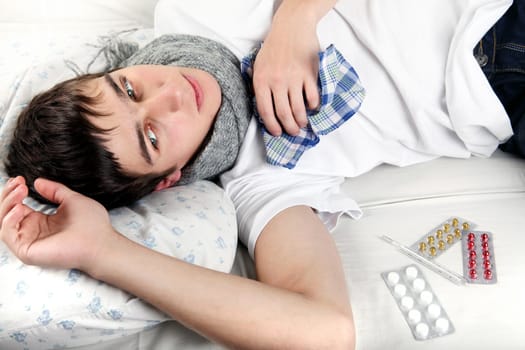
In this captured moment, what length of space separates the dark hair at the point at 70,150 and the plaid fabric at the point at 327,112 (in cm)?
22

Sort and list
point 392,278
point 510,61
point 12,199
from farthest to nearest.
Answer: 1. point 510,61
2. point 392,278
3. point 12,199

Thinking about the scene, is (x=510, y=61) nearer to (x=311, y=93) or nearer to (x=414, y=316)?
(x=311, y=93)

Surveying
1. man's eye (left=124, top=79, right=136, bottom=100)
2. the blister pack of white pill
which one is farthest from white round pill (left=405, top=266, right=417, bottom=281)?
man's eye (left=124, top=79, right=136, bottom=100)

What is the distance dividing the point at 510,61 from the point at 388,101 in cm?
22

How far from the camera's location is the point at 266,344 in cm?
68

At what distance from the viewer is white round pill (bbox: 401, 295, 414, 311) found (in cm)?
77

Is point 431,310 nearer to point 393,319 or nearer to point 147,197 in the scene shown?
point 393,319

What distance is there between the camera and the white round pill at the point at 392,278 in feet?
2.65

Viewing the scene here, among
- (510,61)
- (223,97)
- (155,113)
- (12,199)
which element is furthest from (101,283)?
(510,61)

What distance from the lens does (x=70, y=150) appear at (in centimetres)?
78

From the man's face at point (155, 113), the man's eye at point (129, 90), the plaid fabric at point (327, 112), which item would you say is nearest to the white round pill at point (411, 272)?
the plaid fabric at point (327, 112)

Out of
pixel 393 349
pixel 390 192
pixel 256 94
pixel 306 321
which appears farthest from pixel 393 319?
pixel 256 94

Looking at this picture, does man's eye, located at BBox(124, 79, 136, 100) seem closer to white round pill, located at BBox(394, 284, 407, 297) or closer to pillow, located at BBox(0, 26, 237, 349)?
pillow, located at BBox(0, 26, 237, 349)

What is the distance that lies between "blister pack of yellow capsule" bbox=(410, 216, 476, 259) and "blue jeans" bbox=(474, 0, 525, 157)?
0.69 ft
